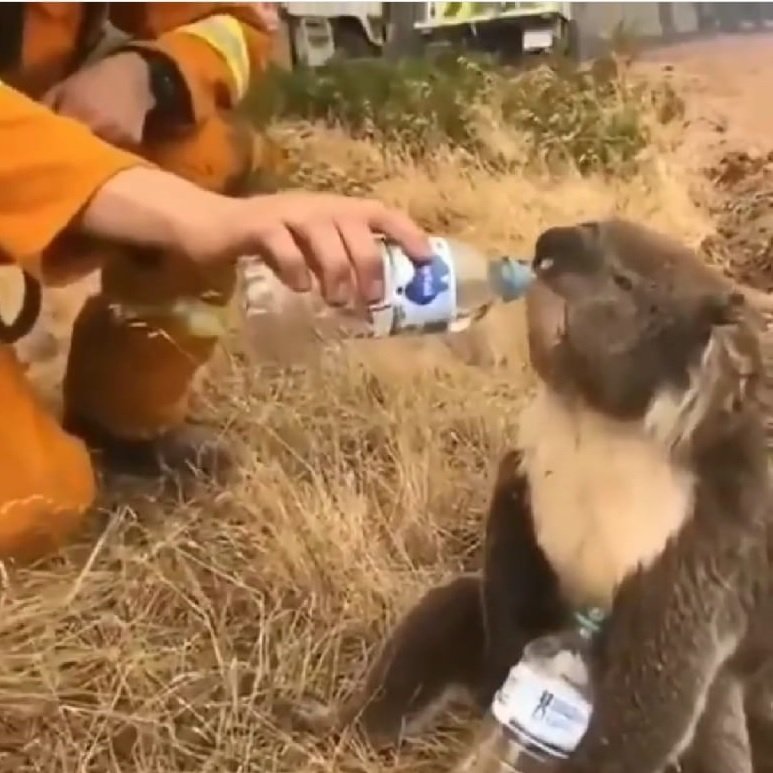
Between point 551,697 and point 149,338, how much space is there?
0.67m

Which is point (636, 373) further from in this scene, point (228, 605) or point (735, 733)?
point (228, 605)

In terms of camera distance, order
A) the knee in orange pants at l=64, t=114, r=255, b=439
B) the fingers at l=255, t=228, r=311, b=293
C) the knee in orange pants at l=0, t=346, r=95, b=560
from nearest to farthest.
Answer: the fingers at l=255, t=228, r=311, b=293, the knee in orange pants at l=0, t=346, r=95, b=560, the knee in orange pants at l=64, t=114, r=255, b=439

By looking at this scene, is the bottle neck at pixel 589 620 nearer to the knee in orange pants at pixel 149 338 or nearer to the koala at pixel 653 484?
the koala at pixel 653 484

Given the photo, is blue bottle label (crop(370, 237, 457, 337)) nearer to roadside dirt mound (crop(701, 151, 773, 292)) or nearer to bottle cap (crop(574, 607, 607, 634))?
bottle cap (crop(574, 607, 607, 634))

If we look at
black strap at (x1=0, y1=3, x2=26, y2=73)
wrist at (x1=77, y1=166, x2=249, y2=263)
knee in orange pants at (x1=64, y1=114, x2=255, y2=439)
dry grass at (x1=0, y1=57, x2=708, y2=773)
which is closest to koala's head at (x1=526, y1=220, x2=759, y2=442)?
wrist at (x1=77, y1=166, x2=249, y2=263)

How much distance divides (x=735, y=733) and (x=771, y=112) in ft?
4.62

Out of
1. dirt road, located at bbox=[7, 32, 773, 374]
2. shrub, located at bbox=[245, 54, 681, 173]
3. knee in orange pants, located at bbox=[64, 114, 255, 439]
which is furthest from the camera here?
shrub, located at bbox=[245, 54, 681, 173]

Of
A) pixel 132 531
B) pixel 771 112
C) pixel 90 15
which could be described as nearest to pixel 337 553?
pixel 132 531

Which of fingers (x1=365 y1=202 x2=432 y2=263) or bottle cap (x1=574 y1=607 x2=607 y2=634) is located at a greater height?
fingers (x1=365 y1=202 x2=432 y2=263)

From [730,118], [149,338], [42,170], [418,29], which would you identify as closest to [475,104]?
[418,29]

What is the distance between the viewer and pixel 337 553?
4.70 ft

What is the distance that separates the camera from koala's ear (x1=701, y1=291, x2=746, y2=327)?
1021 mm

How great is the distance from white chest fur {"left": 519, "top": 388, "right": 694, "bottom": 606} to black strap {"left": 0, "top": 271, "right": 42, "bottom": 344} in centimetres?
60

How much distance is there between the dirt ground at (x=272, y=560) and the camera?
1256 millimetres
